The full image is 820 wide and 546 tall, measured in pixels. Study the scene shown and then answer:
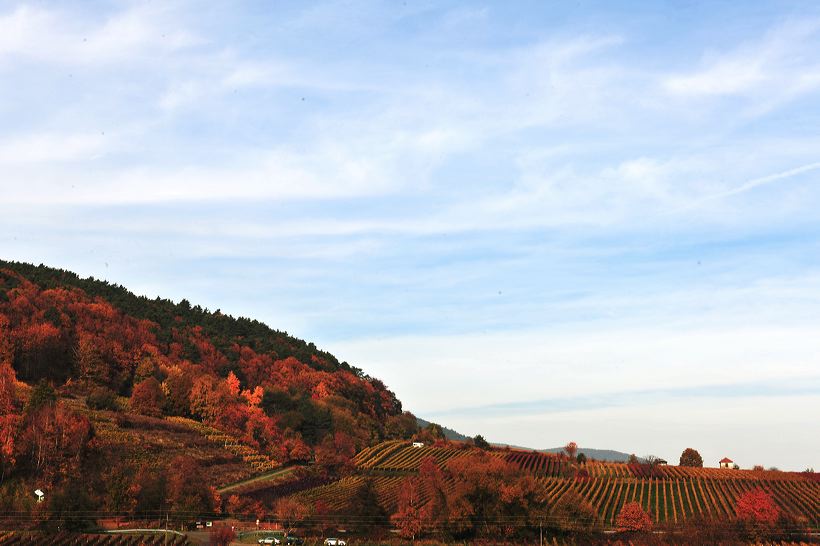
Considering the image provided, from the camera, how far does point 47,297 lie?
626 ft

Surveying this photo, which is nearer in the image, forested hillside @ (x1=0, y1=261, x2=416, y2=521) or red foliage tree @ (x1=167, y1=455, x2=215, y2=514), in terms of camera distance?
red foliage tree @ (x1=167, y1=455, x2=215, y2=514)

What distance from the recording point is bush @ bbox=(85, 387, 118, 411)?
144038 millimetres

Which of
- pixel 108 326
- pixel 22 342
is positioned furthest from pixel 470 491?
pixel 108 326

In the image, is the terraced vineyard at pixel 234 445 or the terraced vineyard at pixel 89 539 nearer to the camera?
the terraced vineyard at pixel 89 539

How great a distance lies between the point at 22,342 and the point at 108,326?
30602 mm

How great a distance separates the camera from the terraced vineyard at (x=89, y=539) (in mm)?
79875

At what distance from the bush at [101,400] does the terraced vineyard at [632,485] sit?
44.6 metres

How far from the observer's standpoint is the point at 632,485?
137 metres

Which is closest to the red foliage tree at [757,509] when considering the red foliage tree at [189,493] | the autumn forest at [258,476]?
the autumn forest at [258,476]

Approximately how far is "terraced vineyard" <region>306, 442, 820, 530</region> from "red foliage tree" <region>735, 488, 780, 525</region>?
173 centimetres

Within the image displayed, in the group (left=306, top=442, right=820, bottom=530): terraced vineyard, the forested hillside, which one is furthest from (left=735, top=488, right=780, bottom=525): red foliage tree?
the forested hillside

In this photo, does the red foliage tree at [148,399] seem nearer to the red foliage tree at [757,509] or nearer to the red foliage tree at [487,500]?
the red foliage tree at [487,500]

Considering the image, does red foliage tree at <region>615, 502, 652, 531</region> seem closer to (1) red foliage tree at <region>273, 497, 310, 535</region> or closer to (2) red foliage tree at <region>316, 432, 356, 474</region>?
(1) red foliage tree at <region>273, 497, 310, 535</region>

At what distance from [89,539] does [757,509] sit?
8141cm
